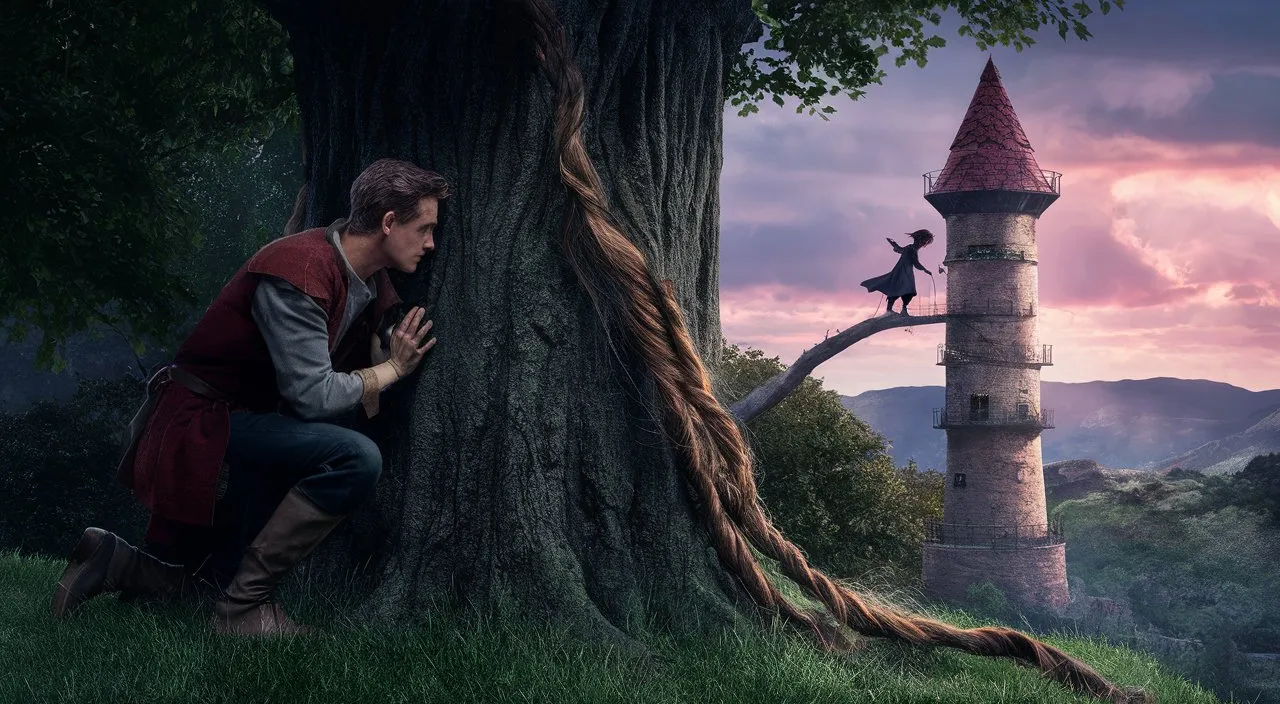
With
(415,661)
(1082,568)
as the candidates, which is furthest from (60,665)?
(1082,568)


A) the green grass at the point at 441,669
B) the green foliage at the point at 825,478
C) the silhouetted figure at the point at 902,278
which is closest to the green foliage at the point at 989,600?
the green foliage at the point at 825,478

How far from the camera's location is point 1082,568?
4369 cm

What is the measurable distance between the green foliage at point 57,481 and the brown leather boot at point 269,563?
14.1m

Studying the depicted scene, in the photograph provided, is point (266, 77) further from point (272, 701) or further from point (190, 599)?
point (272, 701)

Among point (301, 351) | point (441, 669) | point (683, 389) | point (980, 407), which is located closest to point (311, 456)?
point (301, 351)

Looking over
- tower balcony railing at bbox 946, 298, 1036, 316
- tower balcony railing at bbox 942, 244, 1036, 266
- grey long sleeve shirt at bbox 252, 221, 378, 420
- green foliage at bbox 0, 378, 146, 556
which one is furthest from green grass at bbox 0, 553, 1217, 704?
tower balcony railing at bbox 942, 244, 1036, 266

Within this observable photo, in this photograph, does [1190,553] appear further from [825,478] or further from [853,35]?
[853,35]

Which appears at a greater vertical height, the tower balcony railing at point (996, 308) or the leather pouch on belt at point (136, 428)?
the tower balcony railing at point (996, 308)

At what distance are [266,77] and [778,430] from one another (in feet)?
46.0

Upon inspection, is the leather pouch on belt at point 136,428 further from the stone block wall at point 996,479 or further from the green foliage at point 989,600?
the stone block wall at point 996,479

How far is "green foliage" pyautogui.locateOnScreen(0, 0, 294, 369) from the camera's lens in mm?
9711

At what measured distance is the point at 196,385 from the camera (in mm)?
4414

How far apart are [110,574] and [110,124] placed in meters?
6.95

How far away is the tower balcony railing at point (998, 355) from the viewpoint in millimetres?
36781
